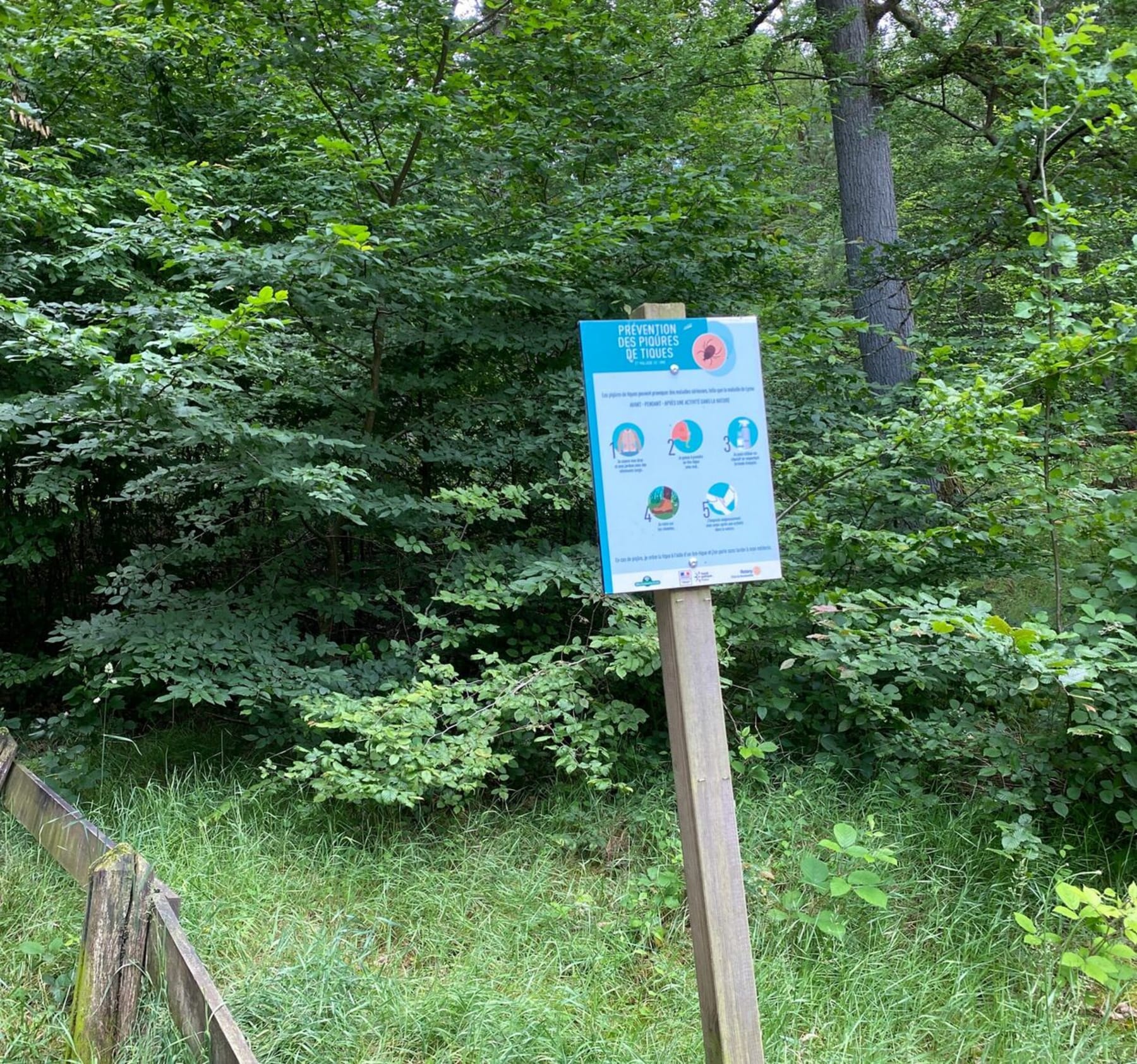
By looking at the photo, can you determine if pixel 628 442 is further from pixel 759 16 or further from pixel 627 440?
pixel 759 16

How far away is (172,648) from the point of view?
3924 millimetres

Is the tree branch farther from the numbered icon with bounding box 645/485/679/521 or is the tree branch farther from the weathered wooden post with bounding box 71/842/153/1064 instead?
the weathered wooden post with bounding box 71/842/153/1064

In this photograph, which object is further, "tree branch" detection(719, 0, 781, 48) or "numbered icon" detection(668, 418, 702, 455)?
"tree branch" detection(719, 0, 781, 48)

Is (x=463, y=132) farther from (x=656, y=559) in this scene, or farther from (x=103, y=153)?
(x=656, y=559)

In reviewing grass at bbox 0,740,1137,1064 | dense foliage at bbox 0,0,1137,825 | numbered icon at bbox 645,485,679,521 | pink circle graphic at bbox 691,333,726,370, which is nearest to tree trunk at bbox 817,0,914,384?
dense foliage at bbox 0,0,1137,825

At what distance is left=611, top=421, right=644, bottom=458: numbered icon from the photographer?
78.5 inches

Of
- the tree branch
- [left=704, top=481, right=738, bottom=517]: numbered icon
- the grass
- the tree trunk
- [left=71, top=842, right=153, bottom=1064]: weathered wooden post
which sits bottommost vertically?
the grass

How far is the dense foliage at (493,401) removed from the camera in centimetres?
336

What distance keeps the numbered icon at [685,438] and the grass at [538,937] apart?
168 cm

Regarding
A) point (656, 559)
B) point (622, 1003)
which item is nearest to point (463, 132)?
point (656, 559)

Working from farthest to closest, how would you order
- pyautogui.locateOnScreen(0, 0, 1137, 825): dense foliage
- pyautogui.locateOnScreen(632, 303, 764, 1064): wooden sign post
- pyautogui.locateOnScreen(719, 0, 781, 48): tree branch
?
pyautogui.locateOnScreen(719, 0, 781, 48): tree branch → pyautogui.locateOnScreen(0, 0, 1137, 825): dense foliage → pyautogui.locateOnScreen(632, 303, 764, 1064): wooden sign post

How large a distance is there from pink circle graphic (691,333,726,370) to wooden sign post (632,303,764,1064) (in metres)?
0.56

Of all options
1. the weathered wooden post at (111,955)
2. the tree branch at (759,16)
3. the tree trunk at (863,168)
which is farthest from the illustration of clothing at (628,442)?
the tree branch at (759,16)

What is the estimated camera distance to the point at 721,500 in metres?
2.09
